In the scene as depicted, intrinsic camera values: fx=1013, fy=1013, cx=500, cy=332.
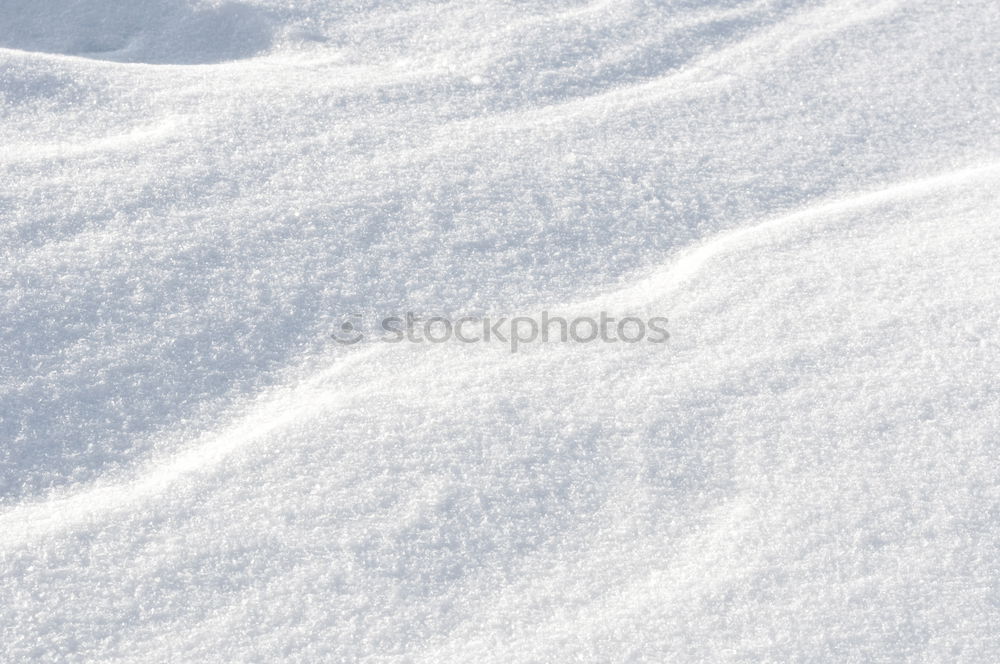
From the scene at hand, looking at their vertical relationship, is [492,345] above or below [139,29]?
below

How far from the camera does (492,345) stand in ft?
3.63

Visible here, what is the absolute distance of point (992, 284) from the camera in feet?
3.81

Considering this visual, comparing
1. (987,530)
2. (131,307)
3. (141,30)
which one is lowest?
(987,530)

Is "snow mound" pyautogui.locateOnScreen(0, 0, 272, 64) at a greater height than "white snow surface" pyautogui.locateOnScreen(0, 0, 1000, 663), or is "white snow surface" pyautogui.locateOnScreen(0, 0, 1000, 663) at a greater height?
"snow mound" pyautogui.locateOnScreen(0, 0, 272, 64)

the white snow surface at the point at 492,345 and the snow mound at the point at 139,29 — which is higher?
the snow mound at the point at 139,29

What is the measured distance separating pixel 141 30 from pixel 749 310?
39.8 inches

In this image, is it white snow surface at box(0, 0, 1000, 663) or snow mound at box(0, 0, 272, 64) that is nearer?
white snow surface at box(0, 0, 1000, 663)

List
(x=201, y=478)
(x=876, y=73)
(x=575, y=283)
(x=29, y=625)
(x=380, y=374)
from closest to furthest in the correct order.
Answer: (x=29, y=625), (x=201, y=478), (x=380, y=374), (x=575, y=283), (x=876, y=73)

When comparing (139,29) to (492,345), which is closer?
(492,345)

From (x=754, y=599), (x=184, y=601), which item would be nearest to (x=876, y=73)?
(x=754, y=599)

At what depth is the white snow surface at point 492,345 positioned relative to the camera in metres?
0.88

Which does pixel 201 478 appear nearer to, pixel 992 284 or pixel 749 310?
pixel 749 310

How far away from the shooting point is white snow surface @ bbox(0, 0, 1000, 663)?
876 mm

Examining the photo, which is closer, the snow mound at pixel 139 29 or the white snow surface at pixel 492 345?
the white snow surface at pixel 492 345
